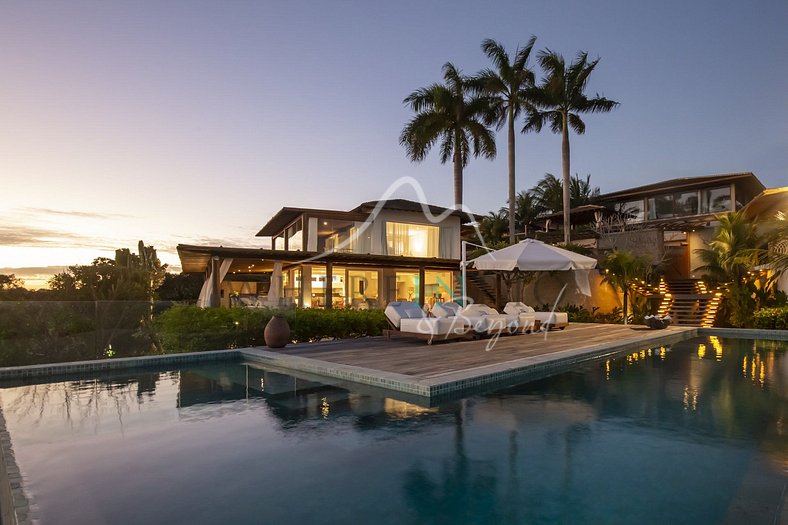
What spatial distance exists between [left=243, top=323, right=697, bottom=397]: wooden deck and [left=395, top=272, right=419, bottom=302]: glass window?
11230 mm

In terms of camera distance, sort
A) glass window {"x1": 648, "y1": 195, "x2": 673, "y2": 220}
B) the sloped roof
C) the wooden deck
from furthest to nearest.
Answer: glass window {"x1": 648, "y1": 195, "x2": 673, "y2": 220}, the sloped roof, the wooden deck

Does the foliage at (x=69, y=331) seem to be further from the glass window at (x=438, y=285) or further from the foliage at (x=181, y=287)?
the foliage at (x=181, y=287)

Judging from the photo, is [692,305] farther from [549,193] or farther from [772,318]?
[549,193]

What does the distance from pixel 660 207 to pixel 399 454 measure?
34106 millimetres

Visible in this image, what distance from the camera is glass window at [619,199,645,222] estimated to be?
33.3 m

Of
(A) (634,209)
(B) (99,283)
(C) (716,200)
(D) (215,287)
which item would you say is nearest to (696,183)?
(C) (716,200)

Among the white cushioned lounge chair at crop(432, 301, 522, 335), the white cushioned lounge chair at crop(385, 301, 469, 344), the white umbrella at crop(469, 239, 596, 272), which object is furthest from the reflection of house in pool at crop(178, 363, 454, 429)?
the white umbrella at crop(469, 239, 596, 272)

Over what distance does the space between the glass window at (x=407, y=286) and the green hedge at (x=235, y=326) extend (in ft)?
35.3

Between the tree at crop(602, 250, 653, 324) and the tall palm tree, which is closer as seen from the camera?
the tree at crop(602, 250, 653, 324)

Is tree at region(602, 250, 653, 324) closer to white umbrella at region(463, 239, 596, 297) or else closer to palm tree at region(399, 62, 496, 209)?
white umbrella at region(463, 239, 596, 297)

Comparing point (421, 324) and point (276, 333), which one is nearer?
point (276, 333)

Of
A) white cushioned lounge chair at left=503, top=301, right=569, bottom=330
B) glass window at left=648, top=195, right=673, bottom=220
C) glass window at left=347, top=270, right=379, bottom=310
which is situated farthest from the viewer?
glass window at left=648, top=195, right=673, bottom=220

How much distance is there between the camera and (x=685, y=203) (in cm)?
3131

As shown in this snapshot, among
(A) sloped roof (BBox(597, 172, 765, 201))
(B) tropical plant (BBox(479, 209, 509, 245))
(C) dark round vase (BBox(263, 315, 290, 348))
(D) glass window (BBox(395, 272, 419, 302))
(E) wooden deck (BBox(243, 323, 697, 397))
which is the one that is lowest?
(E) wooden deck (BBox(243, 323, 697, 397))
